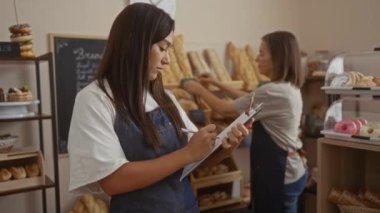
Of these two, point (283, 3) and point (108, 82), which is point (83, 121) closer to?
point (108, 82)

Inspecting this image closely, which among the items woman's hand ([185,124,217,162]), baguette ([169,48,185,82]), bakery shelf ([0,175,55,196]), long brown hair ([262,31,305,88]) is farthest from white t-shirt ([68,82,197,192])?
baguette ([169,48,185,82])

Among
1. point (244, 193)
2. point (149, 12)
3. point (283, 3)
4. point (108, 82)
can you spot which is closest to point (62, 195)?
point (244, 193)

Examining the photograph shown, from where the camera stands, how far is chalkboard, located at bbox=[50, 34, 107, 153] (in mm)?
2086

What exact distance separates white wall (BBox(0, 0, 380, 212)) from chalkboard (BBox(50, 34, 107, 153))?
0.17 ft

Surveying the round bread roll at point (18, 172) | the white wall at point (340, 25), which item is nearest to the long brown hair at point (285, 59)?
the white wall at point (340, 25)

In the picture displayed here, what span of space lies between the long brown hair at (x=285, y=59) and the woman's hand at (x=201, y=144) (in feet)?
3.48

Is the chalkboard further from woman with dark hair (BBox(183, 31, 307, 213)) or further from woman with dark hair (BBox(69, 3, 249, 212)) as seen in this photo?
woman with dark hair (BBox(69, 3, 249, 212))

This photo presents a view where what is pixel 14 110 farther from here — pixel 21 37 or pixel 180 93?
pixel 180 93

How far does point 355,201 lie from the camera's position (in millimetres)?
1299

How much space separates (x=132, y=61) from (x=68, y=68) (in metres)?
1.27

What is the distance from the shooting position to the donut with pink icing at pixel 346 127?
1.25 m

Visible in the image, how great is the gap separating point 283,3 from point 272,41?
1311 millimetres

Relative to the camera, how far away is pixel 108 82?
987 millimetres

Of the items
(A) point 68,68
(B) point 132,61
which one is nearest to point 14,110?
(A) point 68,68
